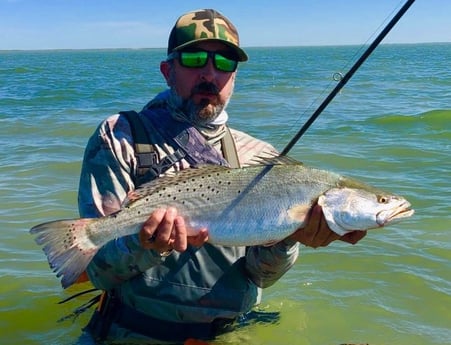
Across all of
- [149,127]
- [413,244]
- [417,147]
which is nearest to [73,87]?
[417,147]

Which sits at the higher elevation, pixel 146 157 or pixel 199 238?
pixel 146 157

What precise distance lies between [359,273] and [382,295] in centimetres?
58

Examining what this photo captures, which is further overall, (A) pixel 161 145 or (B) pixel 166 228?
(A) pixel 161 145

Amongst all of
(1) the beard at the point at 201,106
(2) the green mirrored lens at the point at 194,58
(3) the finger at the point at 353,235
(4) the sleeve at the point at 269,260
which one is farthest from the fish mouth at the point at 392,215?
(2) the green mirrored lens at the point at 194,58

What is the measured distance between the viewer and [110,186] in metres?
3.94

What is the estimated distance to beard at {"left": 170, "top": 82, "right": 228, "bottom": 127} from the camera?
4137mm

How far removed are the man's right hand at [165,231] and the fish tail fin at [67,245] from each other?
0.32 metres

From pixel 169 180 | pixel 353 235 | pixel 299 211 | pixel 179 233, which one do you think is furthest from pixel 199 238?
pixel 353 235

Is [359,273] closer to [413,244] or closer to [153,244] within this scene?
[413,244]

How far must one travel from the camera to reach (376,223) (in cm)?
354

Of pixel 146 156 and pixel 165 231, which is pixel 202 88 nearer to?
pixel 146 156

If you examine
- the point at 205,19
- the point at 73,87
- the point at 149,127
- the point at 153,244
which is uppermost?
the point at 205,19

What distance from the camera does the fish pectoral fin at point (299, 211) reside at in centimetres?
361

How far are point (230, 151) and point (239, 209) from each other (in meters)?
0.79
